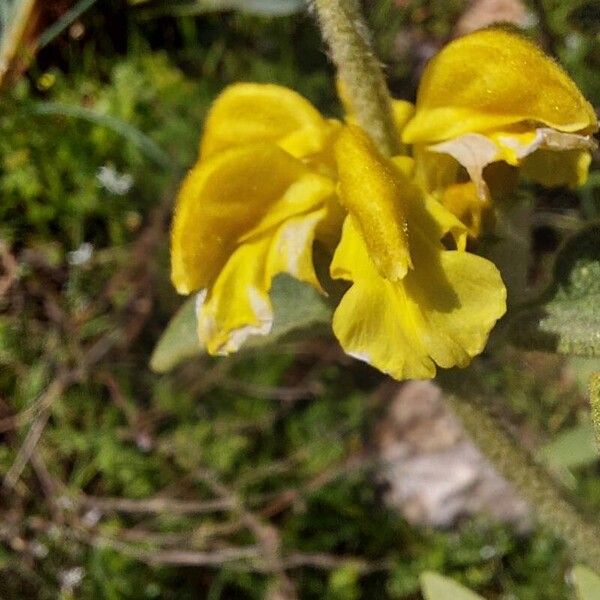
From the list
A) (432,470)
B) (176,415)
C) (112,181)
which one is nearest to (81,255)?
(112,181)

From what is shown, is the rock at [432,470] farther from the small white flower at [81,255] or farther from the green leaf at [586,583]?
the green leaf at [586,583]

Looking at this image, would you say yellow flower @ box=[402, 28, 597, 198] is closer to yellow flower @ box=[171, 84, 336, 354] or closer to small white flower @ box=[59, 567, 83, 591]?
yellow flower @ box=[171, 84, 336, 354]

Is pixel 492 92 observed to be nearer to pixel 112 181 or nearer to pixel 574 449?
pixel 574 449

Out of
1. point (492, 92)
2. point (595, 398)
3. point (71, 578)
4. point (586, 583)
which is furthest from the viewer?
point (71, 578)

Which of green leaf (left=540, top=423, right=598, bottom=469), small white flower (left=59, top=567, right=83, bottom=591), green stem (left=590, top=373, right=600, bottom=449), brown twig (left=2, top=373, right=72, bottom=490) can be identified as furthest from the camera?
brown twig (left=2, top=373, right=72, bottom=490)

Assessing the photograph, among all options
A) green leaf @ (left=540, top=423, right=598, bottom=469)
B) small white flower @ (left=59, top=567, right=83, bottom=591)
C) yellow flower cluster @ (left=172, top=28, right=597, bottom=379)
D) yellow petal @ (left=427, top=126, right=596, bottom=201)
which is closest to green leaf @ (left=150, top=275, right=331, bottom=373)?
yellow flower cluster @ (left=172, top=28, right=597, bottom=379)
